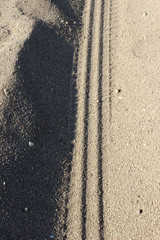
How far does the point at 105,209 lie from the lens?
10.2 ft

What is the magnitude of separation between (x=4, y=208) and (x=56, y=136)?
1.02 metres

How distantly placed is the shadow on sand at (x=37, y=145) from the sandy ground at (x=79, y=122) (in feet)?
0.03

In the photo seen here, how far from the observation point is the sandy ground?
119 inches

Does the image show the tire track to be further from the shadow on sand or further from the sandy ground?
the shadow on sand

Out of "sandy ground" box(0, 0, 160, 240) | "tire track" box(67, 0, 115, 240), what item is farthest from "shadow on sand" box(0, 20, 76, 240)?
"tire track" box(67, 0, 115, 240)

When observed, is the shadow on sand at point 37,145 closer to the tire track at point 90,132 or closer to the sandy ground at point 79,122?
the sandy ground at point 79,122

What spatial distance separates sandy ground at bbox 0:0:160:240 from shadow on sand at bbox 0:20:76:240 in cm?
1

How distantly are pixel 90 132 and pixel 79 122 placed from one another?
0.20m

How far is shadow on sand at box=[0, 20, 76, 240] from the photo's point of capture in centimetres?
298

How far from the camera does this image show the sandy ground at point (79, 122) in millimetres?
3029

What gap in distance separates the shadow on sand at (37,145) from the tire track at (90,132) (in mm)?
119

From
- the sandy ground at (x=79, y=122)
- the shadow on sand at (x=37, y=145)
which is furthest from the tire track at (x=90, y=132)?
the shadow on sand at (x=37, y=145)

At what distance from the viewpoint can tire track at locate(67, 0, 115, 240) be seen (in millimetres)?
3062

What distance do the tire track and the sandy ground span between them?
0.04 ft
